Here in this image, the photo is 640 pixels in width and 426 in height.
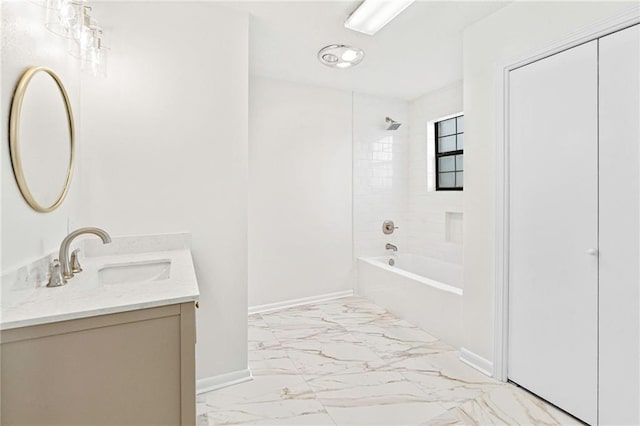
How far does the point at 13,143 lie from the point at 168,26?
1.24 metres

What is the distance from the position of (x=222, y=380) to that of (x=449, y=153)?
3.45m

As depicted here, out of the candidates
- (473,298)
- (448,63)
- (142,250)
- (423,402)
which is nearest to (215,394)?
(142,250)

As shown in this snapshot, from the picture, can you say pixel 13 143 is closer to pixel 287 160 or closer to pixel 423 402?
pixel 423 402

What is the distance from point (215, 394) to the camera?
209cm

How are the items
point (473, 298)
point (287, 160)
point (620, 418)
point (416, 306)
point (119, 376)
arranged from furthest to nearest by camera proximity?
point (287, 160) < point (416, 306) < point (473, 298) < point (620, 418) < point (119, 376)

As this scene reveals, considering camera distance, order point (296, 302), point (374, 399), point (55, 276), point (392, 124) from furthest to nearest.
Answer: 1. point (392, 124)
2. point (296, 302)
3. point (374, 399)
4. point (55, 276)

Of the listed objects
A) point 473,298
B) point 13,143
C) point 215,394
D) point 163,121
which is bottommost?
point 215,394

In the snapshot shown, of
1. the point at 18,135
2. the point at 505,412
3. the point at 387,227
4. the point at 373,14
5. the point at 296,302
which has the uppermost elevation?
the point at 373,14

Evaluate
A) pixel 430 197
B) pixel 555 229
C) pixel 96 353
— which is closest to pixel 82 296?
pixel 96 353

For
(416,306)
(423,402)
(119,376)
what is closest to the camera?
(119,376)

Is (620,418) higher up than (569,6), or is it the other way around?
(569,6)

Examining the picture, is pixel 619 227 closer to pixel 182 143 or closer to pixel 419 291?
pixel 419 291

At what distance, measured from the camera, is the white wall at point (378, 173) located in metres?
4.15

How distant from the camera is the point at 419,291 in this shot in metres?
3.10
